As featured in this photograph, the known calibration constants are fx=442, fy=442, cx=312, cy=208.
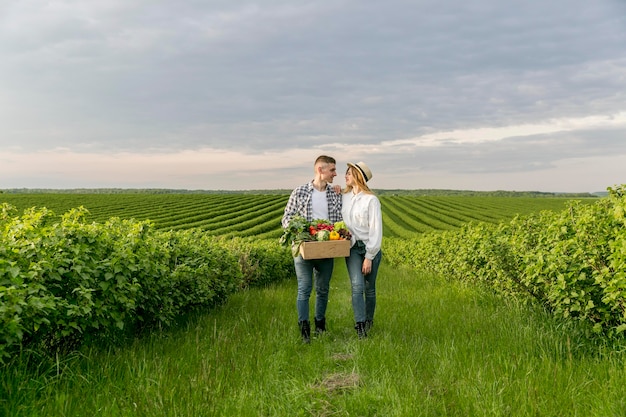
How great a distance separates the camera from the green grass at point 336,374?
138 inches

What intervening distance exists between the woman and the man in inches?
9.6

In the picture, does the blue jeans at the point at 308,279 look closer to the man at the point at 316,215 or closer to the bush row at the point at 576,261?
the man at the point at 316,215

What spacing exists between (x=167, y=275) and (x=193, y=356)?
4.50 feet

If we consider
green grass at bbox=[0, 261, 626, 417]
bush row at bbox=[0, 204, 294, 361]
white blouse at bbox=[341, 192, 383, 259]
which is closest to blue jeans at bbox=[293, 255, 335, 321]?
green grass at bbox=[0, 261, 626, 417]

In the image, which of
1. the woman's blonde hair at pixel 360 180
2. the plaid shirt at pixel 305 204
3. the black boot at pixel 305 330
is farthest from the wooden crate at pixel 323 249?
the black boot at pixel 305 330

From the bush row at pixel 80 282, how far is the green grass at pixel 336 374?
299mm

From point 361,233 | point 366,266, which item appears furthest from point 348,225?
point 366,266

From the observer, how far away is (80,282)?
4254mm

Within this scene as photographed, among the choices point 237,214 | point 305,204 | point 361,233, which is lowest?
point 237,214

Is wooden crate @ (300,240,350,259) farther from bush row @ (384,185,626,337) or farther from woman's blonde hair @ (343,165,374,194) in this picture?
bush row @ (384,185,626,337)

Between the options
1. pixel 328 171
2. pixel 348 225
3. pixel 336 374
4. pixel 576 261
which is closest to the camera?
pixel 336 374

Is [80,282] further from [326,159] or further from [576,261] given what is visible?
[576,261]

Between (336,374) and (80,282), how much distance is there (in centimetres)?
265

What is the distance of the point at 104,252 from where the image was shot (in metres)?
4.84
